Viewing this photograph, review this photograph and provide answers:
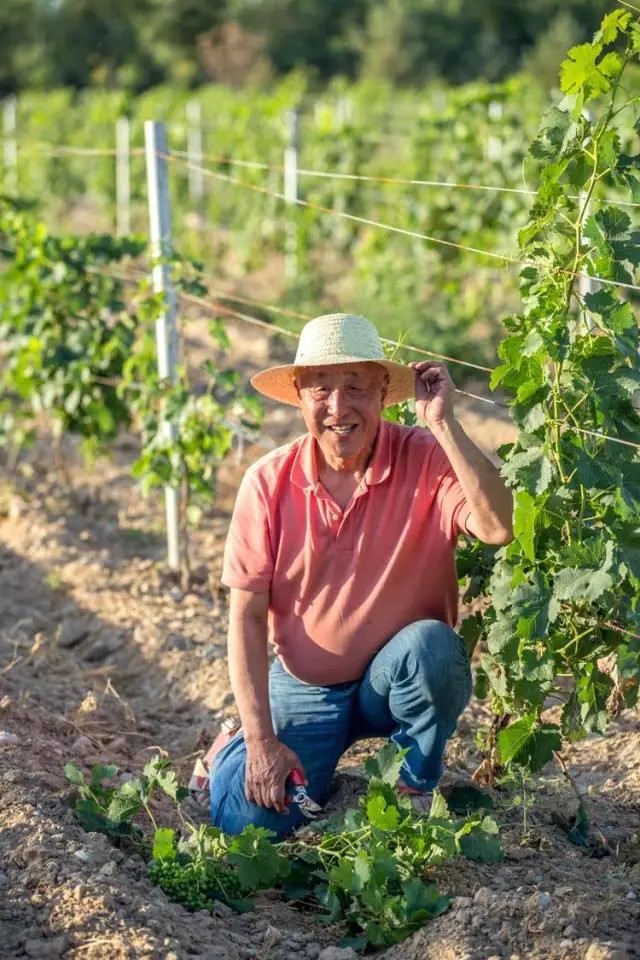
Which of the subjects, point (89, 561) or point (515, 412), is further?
point (89, 561)

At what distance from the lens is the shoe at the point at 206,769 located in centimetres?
383

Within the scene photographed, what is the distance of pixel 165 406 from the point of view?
5500 millimetres

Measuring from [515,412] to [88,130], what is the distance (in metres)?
16.8

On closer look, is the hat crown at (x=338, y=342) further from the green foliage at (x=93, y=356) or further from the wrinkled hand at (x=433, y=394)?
the green foliage at (x=93, y=356)

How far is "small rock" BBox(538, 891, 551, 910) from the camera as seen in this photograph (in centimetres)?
298

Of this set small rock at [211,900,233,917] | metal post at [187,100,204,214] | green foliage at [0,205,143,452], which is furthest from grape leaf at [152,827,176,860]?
metal post at [187,100,204,214]

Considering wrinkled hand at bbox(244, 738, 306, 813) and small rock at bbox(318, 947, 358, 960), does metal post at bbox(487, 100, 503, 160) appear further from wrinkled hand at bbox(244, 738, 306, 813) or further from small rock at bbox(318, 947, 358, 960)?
small rock at bbox(318, 947, 358, 960)

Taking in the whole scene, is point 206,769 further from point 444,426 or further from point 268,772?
point 444,426

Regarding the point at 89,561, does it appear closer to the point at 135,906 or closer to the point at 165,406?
the point at 165,406

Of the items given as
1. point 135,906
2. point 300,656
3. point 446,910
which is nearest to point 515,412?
point 300,656

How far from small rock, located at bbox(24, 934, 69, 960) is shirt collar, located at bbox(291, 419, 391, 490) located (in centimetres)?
124

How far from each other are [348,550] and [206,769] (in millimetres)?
768

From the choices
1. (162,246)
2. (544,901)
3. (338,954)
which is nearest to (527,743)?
(544,901)

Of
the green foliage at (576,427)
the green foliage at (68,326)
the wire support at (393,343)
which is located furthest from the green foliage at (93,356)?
the green foliage at (576,427)
